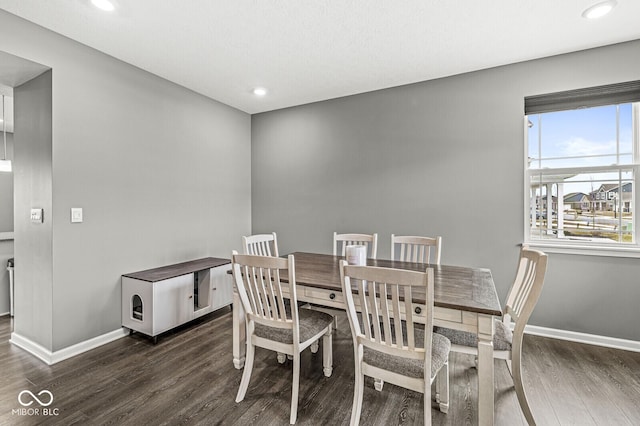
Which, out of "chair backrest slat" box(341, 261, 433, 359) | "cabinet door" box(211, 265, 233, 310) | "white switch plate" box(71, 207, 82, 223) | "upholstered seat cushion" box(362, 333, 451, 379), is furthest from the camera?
"cabinet door" box(211, 265, 233, 310)

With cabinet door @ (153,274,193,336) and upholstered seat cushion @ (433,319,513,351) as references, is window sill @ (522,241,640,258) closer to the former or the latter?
upholstered seat cushion @ (433,319,513,351)

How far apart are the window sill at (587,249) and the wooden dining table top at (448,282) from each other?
96 cm

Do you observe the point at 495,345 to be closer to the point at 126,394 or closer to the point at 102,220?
the point at 126,394

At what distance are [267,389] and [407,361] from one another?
1.04 metres

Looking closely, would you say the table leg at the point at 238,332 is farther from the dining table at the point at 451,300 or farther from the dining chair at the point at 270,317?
the dining chair at the point at 270,317

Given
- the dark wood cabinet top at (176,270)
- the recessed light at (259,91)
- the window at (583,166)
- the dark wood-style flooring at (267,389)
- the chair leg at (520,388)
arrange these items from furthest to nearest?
the recessed light at (259,91) → the dark wood cabinet top at (176,270) → the window at (583,166) → the dark wood-style flooring at (267,389) → the chair leg at (520,388)

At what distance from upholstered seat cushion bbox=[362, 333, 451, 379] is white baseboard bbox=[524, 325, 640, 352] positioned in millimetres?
1808

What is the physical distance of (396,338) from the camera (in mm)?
1463

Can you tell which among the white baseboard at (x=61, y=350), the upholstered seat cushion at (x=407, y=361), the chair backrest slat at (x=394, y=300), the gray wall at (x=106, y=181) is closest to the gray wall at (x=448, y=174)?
the gray wall at (x=106, y=181)

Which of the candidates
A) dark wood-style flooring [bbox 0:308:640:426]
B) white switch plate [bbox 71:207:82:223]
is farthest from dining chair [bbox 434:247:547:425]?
white switch plate [bbox 71:207:82:223]

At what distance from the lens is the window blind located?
2.58 metres

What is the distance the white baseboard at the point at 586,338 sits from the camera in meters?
2.55

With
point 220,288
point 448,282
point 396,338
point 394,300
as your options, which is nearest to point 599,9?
point 448,282

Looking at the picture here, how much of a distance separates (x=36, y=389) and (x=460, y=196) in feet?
12.4
